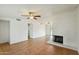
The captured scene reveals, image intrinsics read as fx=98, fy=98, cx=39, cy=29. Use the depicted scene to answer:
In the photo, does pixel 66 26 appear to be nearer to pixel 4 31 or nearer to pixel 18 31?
pixel 18 31

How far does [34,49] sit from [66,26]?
956mm

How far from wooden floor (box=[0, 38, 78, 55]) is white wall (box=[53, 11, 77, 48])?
0.85ft

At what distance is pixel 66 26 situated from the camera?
2385 millimetres

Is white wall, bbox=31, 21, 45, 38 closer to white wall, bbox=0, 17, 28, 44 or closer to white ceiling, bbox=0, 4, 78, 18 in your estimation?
white wall, bbox=0, 17, 28, 44

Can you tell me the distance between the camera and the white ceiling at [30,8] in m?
2.20

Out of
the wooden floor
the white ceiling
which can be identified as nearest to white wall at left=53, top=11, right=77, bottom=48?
the white ceiling

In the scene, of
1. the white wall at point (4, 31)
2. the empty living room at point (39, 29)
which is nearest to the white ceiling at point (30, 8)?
the empty living room at point (39, 29)

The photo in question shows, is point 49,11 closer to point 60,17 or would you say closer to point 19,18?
point 60,17

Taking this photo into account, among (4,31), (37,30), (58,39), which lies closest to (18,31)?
(4,31)

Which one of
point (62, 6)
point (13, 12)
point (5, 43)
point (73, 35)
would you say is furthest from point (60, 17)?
point (5, 43)

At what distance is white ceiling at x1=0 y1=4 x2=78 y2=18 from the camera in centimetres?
220

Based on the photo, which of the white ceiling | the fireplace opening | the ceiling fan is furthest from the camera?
the fireplace opening

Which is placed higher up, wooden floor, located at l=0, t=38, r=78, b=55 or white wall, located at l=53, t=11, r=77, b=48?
white wall, located at l=53, t=11, r=77, b=48

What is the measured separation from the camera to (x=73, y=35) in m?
2.34
